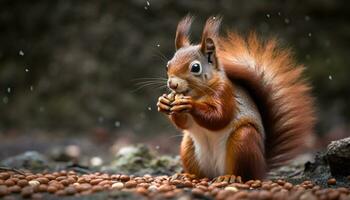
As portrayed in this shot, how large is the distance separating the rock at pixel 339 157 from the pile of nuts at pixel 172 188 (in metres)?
0.11

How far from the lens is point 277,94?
272 cm

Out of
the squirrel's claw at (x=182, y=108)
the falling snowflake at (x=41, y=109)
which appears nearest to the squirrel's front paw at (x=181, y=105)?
the squirrel's claw at (x=182, y=108)

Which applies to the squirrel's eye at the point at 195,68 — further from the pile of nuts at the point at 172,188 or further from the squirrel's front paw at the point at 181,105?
the pile of nuts at the point at 172,188

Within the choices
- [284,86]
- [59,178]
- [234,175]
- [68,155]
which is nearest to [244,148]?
[234,175]

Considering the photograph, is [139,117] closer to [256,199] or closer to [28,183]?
[28,183]

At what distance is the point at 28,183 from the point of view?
7.65ft

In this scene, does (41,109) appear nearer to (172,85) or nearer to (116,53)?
(116,53)

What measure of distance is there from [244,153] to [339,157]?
462mm

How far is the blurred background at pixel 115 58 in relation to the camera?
6.13 m

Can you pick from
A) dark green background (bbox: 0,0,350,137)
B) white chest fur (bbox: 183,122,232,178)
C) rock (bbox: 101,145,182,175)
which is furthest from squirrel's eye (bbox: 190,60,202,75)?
dark green background (bbox: 0,0,350,137)

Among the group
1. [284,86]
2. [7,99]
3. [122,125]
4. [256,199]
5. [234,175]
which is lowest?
[256,199]

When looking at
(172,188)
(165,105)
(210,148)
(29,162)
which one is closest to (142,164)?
(29,162)

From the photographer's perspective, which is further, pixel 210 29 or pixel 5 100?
pixel 5 100

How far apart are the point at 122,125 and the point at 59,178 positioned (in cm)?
379
